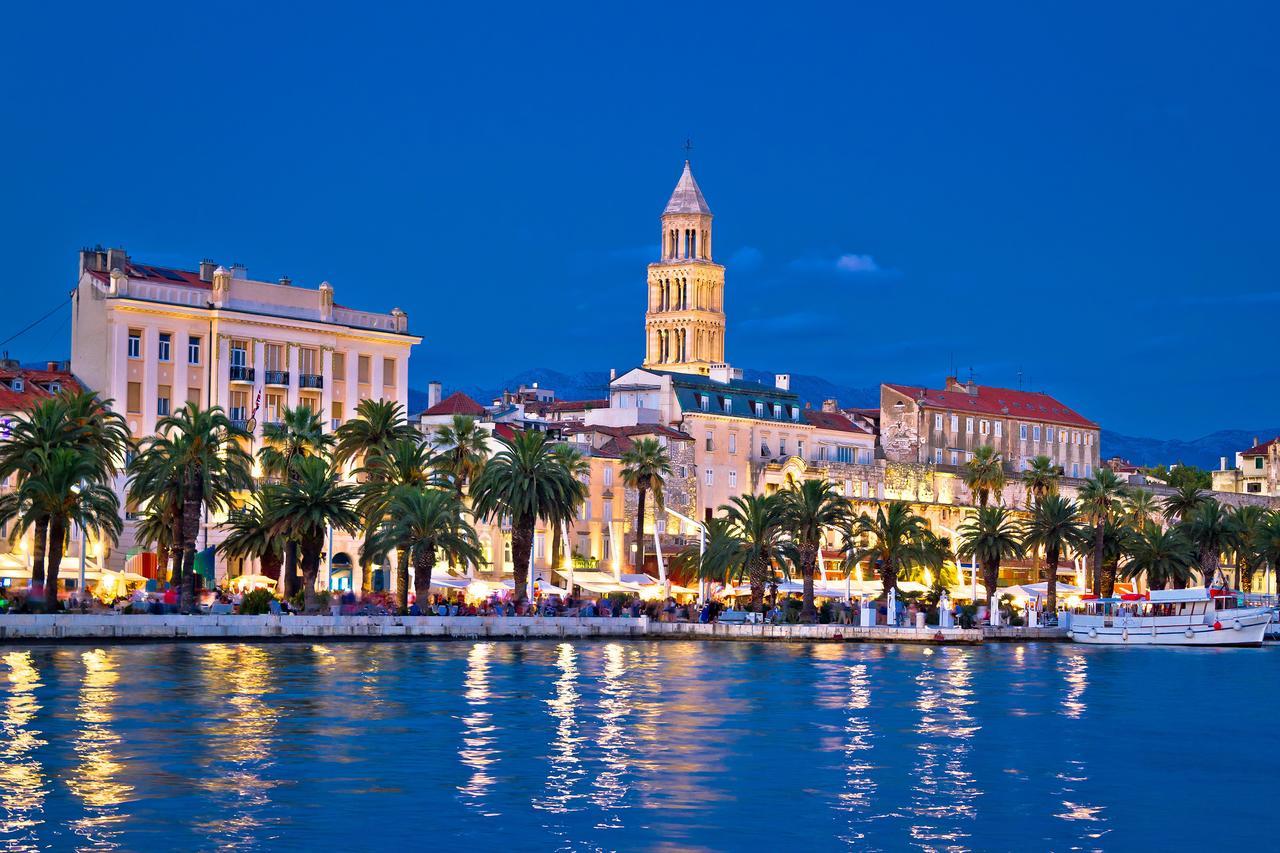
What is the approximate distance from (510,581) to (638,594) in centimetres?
709

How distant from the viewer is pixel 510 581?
4274 inches

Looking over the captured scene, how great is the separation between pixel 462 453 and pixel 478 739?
5015 cm

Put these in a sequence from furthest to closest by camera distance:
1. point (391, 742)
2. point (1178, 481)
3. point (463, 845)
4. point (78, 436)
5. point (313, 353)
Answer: point (1178, 481) → point (313, 353) → point (78, 436) → point (391, 742) → point (463, 845)

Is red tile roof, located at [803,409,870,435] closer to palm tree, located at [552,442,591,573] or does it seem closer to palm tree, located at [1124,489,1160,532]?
palm tree, located at [1124,489,1160,532]

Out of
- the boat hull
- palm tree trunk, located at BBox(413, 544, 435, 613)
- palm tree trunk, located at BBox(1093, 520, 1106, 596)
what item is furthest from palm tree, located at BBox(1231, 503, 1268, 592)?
palm tree trunk, located at BBox(413, 544, 435, 613)

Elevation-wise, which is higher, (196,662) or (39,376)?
(39,376)

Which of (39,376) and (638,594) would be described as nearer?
(39,376)

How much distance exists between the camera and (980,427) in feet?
526

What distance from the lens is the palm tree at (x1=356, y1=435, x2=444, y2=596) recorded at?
292ft

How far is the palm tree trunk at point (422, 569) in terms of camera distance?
87.2 meters

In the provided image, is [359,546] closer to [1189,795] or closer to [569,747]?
[569,747]

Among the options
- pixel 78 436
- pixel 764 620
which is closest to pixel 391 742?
pixel 78 436

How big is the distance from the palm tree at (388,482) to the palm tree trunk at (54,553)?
14.3 meters

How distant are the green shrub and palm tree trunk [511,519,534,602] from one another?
13.7 meters
